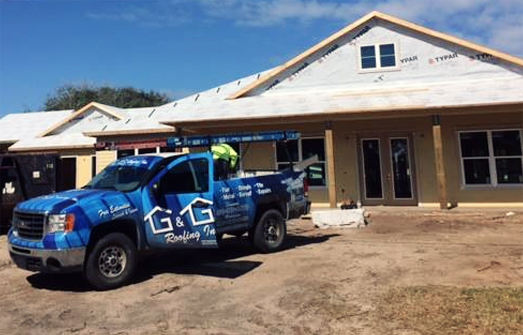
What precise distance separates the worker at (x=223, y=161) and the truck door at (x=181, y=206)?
37 centimetres

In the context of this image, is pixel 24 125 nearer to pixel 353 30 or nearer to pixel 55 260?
pixel 353 30

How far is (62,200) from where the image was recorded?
6949 mm

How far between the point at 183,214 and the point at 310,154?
9778mm

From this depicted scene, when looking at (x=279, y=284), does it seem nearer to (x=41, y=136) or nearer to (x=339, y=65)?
(x=339, y=65)

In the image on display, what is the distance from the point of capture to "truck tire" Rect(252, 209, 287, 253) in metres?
9.32

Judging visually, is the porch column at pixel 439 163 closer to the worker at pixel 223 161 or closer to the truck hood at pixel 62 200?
the worker at pixel 223 161

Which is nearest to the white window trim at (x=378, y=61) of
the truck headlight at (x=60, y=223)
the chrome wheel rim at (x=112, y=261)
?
the chrome wheel rim at (x=112, y=261)

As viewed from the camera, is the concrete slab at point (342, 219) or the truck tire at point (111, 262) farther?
the concrete slab at point (342, 219)

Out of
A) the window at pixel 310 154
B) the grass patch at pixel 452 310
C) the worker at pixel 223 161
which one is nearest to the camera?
the grass patch at pixel 452 310

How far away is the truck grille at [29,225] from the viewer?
6812mm

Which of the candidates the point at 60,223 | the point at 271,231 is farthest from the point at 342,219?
the point at 60,223

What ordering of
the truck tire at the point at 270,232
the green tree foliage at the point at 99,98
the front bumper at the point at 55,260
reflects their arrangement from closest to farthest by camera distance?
the front bumper at the point at 55,260 < the truck tire at the point at 270,232 < the green tree foliage at the point at 99,98

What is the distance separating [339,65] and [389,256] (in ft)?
33.8

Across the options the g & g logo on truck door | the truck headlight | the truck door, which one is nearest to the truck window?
the truck door
